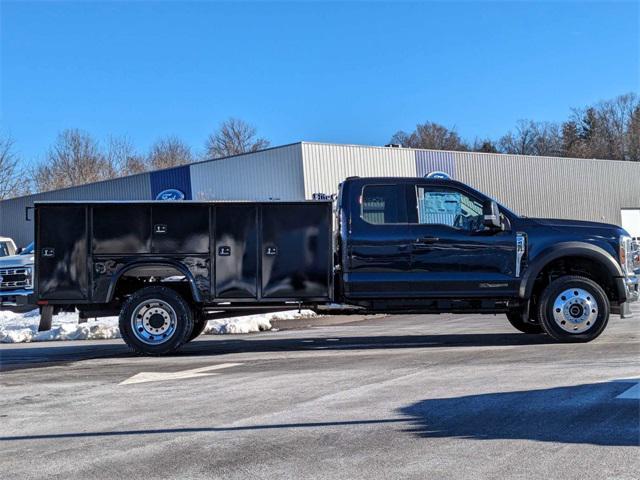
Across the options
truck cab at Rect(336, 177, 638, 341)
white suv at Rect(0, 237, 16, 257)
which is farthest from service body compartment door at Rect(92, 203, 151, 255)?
white suv at Rect(0, 237, 16, 257)

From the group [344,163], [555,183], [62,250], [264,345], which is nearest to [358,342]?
[264,345]

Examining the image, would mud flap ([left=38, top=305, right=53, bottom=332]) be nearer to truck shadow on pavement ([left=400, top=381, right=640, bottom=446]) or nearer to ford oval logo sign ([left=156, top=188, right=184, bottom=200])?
truck shadow on pavement ([left=400, top=381, right=640, bottom=446])

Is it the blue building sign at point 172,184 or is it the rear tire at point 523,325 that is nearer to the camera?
the rear tire at point 523,325

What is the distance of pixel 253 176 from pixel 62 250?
24337 millimetres

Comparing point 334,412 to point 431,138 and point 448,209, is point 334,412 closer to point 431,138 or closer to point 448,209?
point 448,209

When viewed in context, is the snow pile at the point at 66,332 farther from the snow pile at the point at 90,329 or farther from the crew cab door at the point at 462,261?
the crew cab door at the point at 462,261

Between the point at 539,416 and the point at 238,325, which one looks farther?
the point at 238,325

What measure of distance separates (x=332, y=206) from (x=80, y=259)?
3.46 m

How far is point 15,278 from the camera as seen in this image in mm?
19781

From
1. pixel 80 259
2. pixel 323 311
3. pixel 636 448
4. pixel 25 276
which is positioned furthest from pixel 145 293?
pixel 25 276

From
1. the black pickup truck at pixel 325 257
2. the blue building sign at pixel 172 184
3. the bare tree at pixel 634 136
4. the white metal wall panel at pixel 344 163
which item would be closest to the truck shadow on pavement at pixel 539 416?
the black pickup truck at pixel 325 257

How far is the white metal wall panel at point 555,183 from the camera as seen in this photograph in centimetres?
3897

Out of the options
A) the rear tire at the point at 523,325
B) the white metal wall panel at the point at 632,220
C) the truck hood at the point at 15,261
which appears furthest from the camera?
the white metal wall panel at the point at 632,220

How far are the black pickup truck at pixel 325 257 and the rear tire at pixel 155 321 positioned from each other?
1cm
